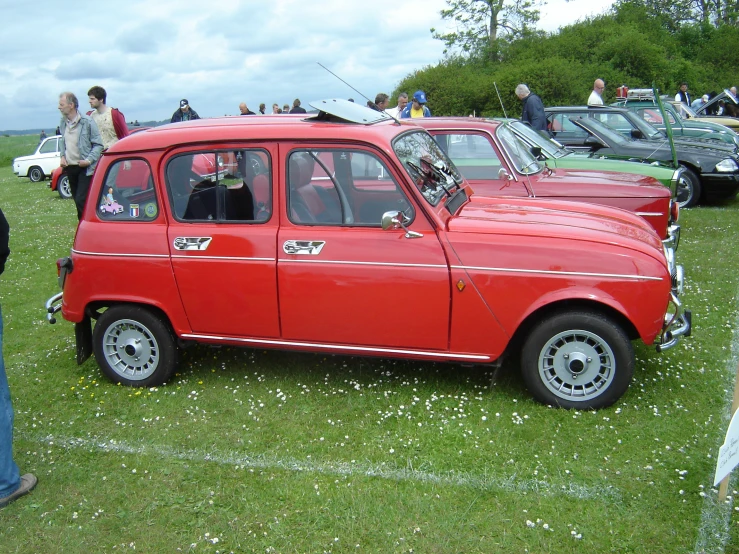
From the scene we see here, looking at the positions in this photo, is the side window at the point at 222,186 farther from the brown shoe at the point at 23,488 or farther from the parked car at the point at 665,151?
the parked car at the point at 665,151

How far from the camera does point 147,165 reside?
488 centimetres

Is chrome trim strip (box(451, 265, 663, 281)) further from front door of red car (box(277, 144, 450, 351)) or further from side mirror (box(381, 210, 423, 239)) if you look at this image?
side mirror (box(381, 210, 423, 239))

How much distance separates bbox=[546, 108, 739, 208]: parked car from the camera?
433 inches

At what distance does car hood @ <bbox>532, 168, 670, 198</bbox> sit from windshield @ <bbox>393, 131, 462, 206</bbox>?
2.05 meters

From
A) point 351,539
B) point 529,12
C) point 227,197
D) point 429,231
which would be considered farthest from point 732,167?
point 529,12

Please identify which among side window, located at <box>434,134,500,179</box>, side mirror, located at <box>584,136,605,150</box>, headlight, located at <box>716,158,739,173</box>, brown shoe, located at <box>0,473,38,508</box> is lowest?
brown shoe, located at <box>0,473,38,508</box>

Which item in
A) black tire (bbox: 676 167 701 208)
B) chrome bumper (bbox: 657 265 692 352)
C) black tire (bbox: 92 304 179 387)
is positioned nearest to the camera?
chrome bumper (bbox: 657 265 692 352)

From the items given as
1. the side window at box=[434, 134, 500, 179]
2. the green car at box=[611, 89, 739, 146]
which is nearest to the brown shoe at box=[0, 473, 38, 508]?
the side window at box=[434, 134, 500, 179]

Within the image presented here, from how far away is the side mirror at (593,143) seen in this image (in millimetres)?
11070

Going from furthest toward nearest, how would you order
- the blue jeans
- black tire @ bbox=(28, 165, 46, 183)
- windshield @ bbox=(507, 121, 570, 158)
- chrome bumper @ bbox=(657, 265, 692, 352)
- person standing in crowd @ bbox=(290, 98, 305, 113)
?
black tire @ bbox=(28, 165, 46, 183)
person standing in crowd @ bbox=(290, 98, 305, 113)
windshield @ bbox=(507, 121, 570, 158)
chrome bumper @ bbox=(657, 265, 692, 352)
the blue jeans

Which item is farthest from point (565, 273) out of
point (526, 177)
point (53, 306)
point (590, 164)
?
point (590, 164)

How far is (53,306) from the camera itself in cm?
543

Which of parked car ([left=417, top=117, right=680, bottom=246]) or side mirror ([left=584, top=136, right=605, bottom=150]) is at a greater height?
side mirror ([left=584, top=136, right=605, bottom=150])

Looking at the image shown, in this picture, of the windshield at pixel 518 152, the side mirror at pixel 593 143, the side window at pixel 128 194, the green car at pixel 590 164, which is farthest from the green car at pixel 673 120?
the side window at pixel 128 194
